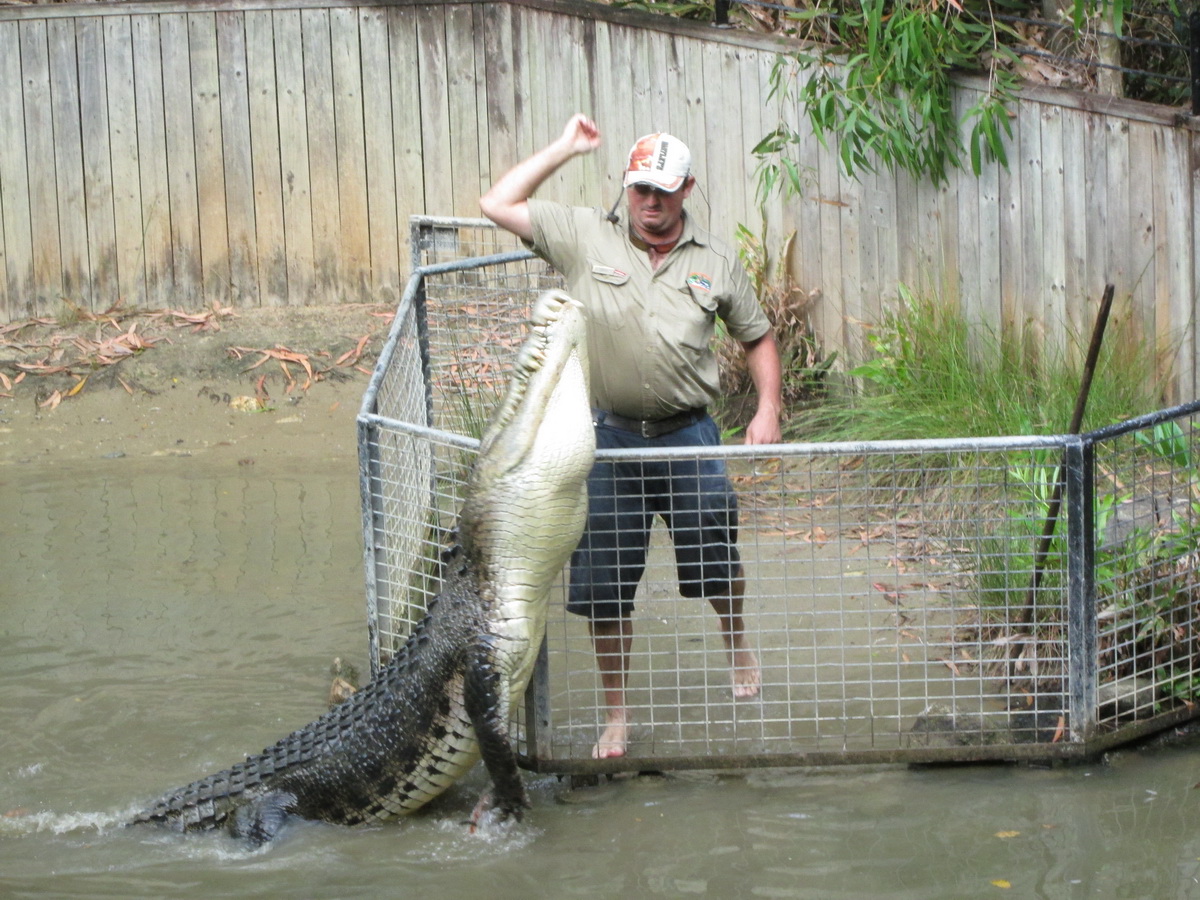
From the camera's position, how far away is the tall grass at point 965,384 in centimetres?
585

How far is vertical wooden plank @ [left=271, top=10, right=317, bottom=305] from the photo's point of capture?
8945 millimetres

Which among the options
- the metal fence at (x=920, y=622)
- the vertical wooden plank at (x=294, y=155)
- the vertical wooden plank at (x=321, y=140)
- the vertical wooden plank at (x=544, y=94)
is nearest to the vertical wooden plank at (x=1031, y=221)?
the metal fence at (x=920, y=622)

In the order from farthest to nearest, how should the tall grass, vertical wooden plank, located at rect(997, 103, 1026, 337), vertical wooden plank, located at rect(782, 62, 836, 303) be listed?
vertical wooden plank, located at rect(782, 62, 836, 303) → vertical wooden plank, located at rect(997, 103, 1026, 337) → the tall grass

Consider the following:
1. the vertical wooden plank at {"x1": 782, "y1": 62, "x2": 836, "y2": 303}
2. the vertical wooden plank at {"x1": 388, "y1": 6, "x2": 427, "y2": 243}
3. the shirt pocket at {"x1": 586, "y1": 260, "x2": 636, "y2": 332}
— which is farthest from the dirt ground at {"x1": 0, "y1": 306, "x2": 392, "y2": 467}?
the shirt pocket at {"x1": 586, "y1": 260, "x2": 636, "y2": 332}

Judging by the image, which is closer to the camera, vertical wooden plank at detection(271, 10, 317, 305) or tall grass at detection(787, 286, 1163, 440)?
tall grass at detection(787, 286, 1163, 440)

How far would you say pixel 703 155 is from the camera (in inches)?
327

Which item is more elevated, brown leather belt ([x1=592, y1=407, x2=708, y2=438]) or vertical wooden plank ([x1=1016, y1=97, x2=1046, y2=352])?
vertical wooden plank ([x1=1016, y1=97, x2=1046, y2=352])

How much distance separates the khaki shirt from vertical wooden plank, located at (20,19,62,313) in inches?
225

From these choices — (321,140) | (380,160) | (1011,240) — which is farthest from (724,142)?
(321,140)

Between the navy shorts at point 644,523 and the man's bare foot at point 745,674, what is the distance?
276 millimetres

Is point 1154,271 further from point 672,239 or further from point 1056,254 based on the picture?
point 672,239

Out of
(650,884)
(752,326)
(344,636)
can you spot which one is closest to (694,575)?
(752,326)

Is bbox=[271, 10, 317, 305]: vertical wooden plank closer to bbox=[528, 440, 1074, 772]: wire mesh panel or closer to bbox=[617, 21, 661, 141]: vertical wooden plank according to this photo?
bbox=[617, 21, 661, 141]: vertical wooden plank

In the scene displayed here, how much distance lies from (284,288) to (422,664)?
18.7ft
